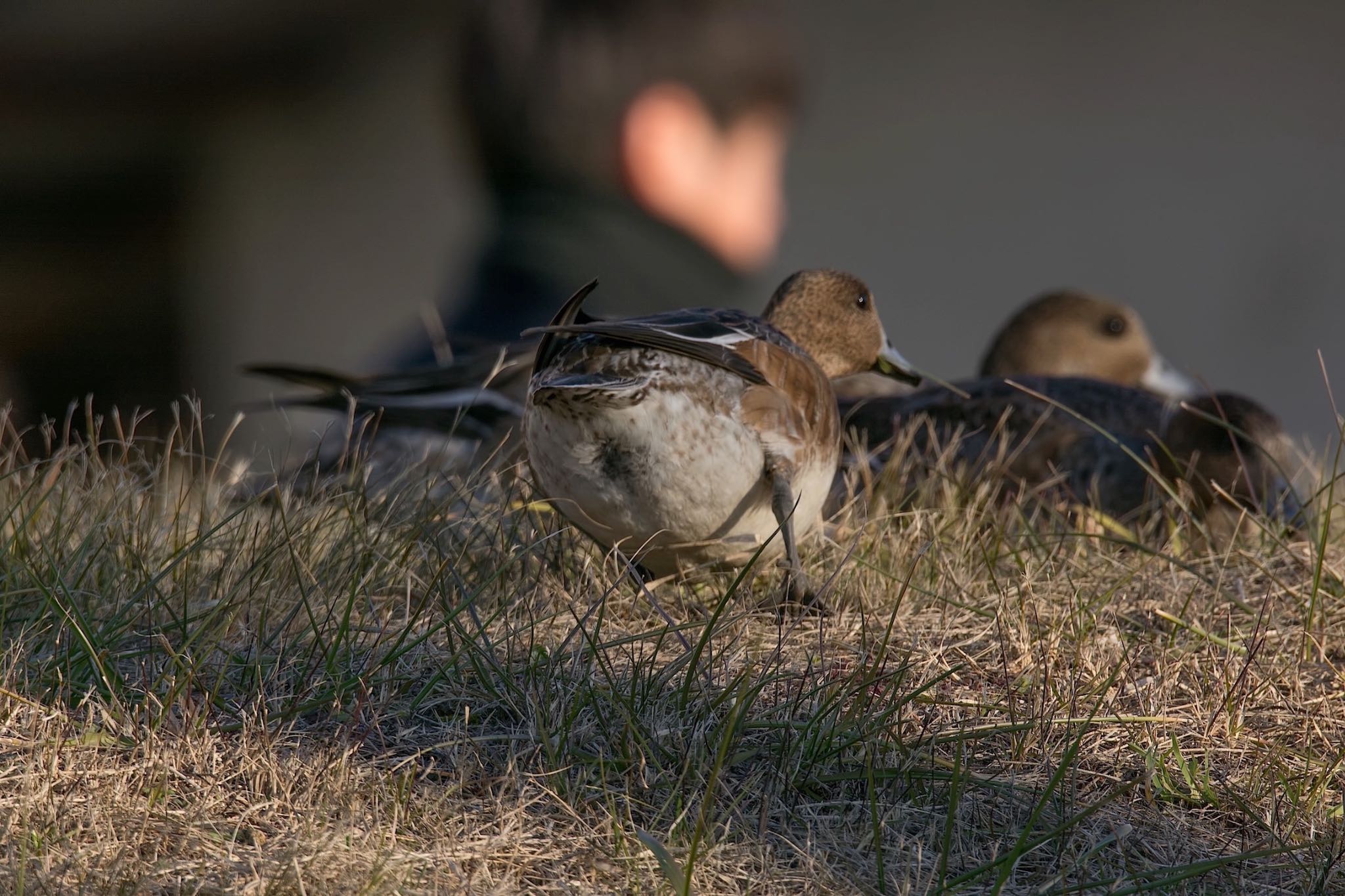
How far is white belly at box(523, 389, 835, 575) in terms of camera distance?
228cm

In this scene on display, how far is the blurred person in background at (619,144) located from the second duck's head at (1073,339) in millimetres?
1249

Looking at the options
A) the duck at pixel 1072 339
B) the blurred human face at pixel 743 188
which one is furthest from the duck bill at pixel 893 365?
the blurred human face at pixel 743 188

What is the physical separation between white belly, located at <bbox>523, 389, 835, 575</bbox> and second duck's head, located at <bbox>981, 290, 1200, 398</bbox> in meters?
2.59

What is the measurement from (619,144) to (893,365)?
2.41 meters

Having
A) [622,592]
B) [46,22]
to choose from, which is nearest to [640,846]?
[622,592]

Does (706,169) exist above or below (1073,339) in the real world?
above

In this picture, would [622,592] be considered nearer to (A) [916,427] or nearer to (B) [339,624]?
(B) [339,624]

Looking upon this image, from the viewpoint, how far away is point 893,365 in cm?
322

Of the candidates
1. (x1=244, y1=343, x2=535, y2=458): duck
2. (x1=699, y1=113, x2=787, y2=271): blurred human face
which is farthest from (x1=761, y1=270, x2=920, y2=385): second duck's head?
(x1=699, y1=113, x2=787, y2=271): blurred human face

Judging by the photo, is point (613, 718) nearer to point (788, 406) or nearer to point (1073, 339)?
point (788, 406)

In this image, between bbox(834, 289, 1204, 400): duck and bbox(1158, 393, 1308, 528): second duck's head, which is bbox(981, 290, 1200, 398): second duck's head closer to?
bbox(834, 289, 1204, 400): duck

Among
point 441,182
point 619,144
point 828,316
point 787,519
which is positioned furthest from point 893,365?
point 441,182

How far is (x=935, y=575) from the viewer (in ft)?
8.52

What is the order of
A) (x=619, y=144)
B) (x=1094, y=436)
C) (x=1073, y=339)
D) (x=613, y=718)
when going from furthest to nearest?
(x=619, y=144) < (x=1073, y=339) < (x=1094, y=436) < (x=613, y=718)
